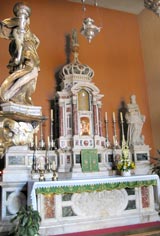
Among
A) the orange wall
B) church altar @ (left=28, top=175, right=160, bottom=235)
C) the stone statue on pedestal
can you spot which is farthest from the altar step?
the orange wall

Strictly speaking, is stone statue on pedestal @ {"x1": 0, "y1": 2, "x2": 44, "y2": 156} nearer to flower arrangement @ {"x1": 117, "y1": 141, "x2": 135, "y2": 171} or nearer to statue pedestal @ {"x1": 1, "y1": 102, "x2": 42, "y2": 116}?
statue pedestal @ {"x1": 1, "y1": 102, "x2": 42, "y2": 116}

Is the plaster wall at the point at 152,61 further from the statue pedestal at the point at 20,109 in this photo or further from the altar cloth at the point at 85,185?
the statue pedestal at the point at 20,109

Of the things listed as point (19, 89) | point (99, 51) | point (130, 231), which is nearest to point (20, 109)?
point (19, 89)

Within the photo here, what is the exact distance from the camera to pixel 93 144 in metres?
5.91

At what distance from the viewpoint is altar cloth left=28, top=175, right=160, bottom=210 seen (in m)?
4.21

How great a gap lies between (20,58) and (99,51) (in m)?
4.49

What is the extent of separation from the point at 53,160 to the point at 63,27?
378 centimetres

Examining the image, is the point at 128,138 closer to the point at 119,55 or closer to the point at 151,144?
the point at 151,144

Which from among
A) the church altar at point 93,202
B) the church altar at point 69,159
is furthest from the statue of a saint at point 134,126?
the church altar at point 93,202

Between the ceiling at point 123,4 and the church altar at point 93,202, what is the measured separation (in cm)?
539

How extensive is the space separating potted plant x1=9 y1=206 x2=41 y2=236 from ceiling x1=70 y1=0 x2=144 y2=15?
629 centimetres

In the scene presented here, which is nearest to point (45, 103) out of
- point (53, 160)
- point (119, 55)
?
point (53, 160)

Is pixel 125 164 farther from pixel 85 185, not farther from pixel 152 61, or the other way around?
pixel 152 61

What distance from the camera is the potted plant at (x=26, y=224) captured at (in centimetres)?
354
